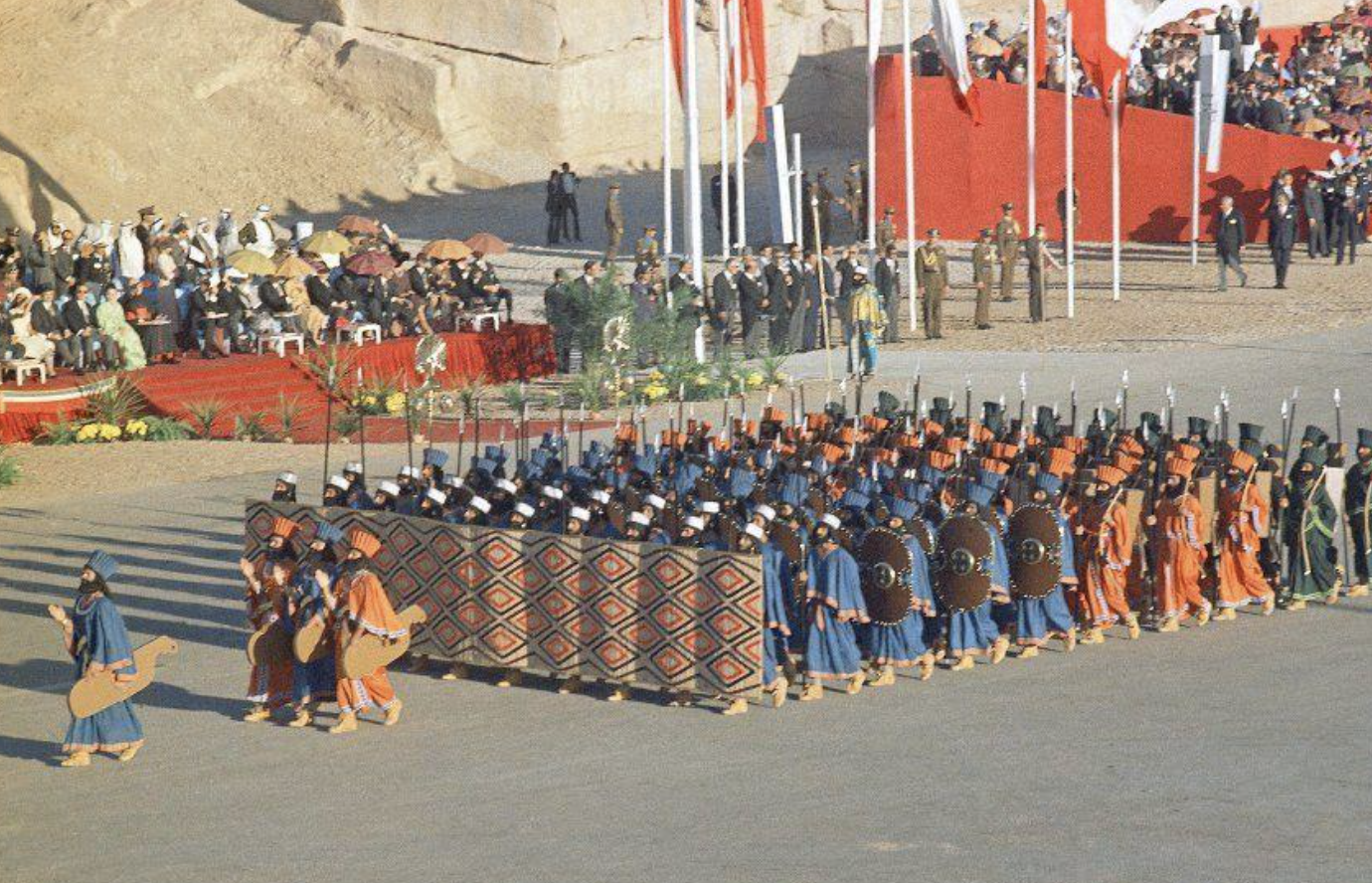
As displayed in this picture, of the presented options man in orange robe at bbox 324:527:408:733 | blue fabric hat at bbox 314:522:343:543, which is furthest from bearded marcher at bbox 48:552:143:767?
blue fabric hat at bbox 314:522:343:543

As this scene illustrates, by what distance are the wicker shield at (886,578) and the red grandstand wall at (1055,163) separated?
79.3ft

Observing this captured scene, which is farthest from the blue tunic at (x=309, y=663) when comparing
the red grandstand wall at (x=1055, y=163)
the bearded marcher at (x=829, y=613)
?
the red grandstand wall at (x=1055, y=163)

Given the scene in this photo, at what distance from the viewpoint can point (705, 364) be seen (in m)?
30.6

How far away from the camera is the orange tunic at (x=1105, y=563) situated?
1770 cm

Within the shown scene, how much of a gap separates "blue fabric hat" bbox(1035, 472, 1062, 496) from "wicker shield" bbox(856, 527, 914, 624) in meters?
2.26

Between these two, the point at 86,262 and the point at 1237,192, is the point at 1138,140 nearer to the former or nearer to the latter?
the point at 1237,192

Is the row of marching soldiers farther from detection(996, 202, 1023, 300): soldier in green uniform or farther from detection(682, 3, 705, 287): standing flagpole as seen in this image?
detection(996, 202, 1023, 300): soldier in green uniform

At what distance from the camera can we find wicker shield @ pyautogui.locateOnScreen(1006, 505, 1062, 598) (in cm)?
1716

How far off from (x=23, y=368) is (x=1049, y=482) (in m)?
14.1

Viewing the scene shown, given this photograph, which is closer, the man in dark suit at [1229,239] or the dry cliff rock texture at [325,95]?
the man in dark suit at [1229,239]

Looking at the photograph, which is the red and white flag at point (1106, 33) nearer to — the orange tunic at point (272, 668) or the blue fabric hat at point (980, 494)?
the blue fabric hat at point (980, 494)

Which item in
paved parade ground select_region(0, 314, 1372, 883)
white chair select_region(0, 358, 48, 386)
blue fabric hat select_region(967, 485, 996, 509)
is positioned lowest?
paved parade ground select_region(0, 314, 1372, 883)

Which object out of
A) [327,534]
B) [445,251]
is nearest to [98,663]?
[327,534]

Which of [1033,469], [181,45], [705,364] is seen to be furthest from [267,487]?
[181,45]
